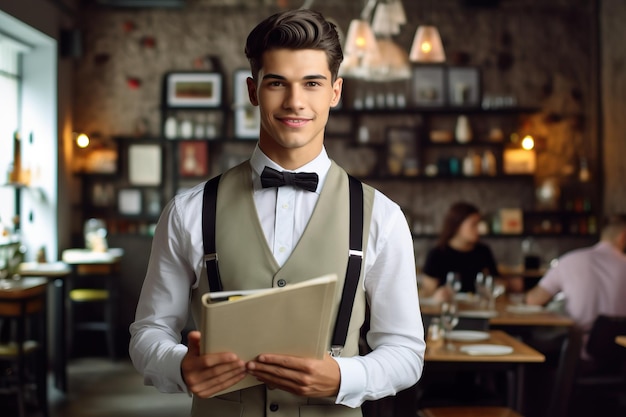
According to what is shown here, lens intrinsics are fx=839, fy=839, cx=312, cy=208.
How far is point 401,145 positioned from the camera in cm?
903

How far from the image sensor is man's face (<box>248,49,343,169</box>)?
1639 mm

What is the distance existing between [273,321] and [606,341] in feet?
13.8

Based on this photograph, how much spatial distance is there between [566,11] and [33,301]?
6.51 metres

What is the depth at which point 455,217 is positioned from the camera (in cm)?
670

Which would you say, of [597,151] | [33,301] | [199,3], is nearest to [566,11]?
[597,151]

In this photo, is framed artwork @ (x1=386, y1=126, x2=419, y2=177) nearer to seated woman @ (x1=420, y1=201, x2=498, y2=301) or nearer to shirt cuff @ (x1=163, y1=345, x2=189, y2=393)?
seated woman @ (x1=420, y1=201, x2=498, y2=301)

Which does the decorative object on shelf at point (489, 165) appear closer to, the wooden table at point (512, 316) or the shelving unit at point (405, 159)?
the shelving unit at point (405, 159)

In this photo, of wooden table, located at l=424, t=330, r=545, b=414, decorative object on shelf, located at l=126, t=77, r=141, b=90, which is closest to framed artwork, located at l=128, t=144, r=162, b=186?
decorative object on shelf, located at l=126, t=77, r=141, b=90

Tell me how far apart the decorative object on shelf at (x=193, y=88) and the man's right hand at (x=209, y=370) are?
25.1 ft

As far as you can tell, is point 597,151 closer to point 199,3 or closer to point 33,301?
point 199,3

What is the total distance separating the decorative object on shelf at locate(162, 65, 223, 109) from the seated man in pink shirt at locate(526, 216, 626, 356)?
14.8 feet

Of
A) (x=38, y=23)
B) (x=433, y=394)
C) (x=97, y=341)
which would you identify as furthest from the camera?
(x=97, y=341)

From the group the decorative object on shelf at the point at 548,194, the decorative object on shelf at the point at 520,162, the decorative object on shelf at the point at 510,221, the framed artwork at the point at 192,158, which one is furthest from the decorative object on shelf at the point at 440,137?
the framed artwork at the point at 192,158

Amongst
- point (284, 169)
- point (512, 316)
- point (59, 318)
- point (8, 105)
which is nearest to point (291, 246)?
point (284, 169)
